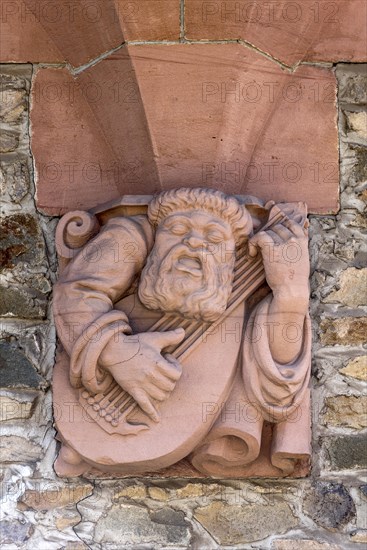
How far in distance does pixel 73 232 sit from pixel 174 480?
0.82 meters

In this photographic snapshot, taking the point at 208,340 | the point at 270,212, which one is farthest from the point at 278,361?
the point at 270,212

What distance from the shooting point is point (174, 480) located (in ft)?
12.7

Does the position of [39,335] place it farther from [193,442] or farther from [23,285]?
[193,442]

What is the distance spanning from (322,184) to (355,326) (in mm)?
478

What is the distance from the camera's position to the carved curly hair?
3.84 metres

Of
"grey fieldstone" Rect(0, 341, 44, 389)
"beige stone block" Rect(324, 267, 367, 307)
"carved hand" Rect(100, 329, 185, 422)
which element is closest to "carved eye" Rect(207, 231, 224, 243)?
"carved hand" Rect(100, 329, 185, 422)

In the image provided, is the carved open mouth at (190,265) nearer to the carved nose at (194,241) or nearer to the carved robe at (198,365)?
Result: the carved nose at (194,241)

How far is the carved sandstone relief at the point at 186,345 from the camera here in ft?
12.3

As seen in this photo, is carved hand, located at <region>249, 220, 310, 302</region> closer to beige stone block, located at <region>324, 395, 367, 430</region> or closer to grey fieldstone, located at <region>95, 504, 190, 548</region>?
beige stone block, located at <region>324, 395, 367, 430</region>

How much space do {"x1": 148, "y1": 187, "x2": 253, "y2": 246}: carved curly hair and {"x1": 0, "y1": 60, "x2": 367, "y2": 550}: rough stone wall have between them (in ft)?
1.11

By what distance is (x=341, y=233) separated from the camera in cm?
414

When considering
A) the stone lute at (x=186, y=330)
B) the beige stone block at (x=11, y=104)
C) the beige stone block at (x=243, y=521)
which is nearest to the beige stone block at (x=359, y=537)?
the beige stone block at (x=243, y=521)

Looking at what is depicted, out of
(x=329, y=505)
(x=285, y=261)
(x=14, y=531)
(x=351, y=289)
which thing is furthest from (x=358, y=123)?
(x=14, y=531)

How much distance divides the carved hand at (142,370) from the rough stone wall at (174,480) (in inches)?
12.1
